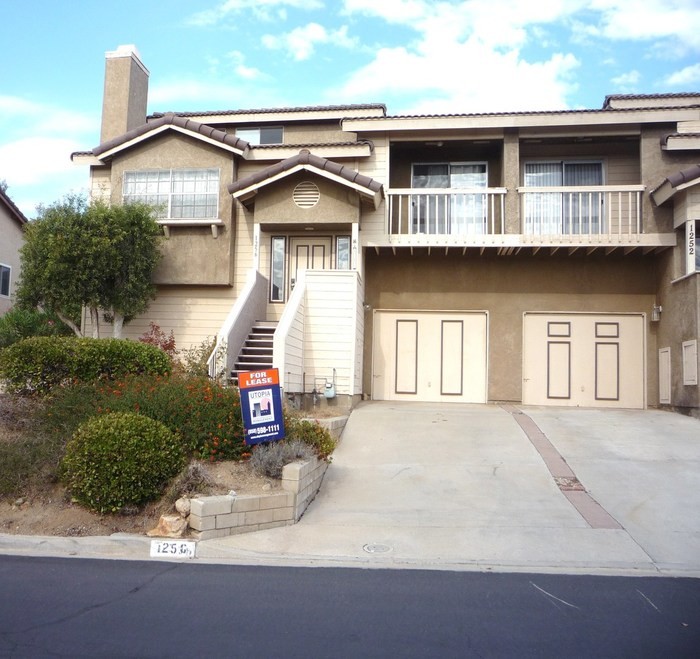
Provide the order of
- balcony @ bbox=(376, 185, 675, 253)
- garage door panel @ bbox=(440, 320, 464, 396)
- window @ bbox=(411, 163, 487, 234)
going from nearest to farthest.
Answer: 1. balcony @ bbox=(376, 185, 675, 253)
2. window @ bbox=(411, 163, 487, 234)
3. garage door panel @ bbox=(440, 320, 464, 396)

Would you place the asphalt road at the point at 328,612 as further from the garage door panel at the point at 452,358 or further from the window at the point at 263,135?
the window at the point at 263,135

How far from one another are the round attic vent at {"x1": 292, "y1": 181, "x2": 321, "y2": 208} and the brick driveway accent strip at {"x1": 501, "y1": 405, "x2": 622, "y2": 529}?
250 inches

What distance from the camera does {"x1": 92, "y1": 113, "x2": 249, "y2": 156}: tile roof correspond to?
52.3ft

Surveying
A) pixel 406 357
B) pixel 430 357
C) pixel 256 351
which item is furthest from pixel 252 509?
pixel 430 357

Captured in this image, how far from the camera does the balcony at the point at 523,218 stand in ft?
49.8

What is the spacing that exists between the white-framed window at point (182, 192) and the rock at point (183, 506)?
9.68 metres

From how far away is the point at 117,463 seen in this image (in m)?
7.72

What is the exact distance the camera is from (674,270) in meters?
14.9

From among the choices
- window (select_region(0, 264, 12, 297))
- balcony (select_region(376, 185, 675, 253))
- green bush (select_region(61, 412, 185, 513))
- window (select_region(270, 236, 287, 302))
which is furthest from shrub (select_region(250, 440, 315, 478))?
window (select_region(0, 264, 12, 297))

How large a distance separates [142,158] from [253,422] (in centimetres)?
995

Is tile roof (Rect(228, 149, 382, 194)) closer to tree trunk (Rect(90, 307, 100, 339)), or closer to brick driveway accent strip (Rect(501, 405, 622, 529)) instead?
tree trunk (Rect(90, 307, 100, 339))

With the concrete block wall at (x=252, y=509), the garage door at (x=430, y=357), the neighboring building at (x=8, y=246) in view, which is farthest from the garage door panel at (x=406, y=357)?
the neighboring building at (x=8, y=246)

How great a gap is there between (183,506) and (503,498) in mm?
4135

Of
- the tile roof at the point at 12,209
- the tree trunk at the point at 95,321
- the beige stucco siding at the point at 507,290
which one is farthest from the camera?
the tile roof at the point at 12,209
